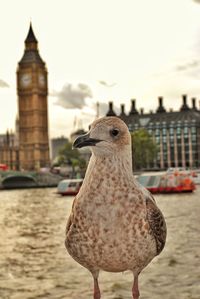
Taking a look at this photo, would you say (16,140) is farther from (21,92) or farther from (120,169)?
(120,169)

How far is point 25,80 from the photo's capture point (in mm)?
117250

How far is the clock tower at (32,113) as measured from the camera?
369ft

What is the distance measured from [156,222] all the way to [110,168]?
0.39 metres

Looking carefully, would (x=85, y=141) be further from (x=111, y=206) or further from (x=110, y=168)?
(x=111, y=206)

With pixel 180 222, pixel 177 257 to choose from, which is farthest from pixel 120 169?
pixel 180 222

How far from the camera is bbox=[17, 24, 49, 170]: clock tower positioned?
369 ft

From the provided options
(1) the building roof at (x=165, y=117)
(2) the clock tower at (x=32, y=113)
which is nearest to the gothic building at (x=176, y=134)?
(1) the building roof at (x=165, y=117)

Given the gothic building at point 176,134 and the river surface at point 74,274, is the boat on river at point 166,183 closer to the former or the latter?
the river surface at point 74,274

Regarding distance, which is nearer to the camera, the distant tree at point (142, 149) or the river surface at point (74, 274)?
the river surface at point (74, 274)

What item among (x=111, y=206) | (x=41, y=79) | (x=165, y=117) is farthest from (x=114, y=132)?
(x=41, y=79)

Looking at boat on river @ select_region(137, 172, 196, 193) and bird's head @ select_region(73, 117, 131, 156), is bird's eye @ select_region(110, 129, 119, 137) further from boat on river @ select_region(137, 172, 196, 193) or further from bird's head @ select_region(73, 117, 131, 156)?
boat on river @ select_region(137, 172, 196, 193)

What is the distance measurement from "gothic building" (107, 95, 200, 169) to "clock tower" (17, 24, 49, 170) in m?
17.2

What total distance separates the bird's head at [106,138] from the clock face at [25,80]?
116358 mm

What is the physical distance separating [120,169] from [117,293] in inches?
202
